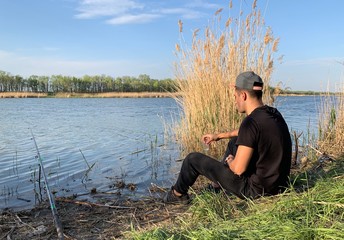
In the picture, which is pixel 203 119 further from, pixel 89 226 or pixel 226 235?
pixel 226 235

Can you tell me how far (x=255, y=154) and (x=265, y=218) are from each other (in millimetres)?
866

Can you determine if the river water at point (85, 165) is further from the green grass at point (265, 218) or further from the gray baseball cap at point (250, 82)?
the gray baseball cap at point (250, 82)

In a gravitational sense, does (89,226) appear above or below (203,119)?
below

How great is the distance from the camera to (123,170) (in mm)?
6824

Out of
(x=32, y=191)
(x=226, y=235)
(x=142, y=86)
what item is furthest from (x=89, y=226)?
(x=142, y=86)

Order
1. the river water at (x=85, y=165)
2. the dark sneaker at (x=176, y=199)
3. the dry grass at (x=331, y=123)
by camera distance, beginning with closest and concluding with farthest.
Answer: the dark sneaker at (x=176, y=199)
the river water at (x=85, y=165)
the dry grass at (x=331, y=123)

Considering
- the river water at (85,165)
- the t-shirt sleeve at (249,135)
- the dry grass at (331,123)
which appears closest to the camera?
the t-shirt sleeve at (249,135)

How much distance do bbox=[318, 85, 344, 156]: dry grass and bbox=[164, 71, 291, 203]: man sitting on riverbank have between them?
3426 millimetres

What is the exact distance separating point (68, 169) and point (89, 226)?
3734mm

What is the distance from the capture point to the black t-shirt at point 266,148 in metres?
3.29

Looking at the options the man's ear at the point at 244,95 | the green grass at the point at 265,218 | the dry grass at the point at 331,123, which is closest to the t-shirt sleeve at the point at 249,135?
the man's ear at the point at 244,95

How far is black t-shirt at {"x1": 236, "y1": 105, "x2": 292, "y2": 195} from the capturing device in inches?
130

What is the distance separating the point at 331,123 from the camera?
6902 mm

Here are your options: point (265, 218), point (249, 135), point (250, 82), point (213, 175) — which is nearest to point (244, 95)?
point (250, 82)
